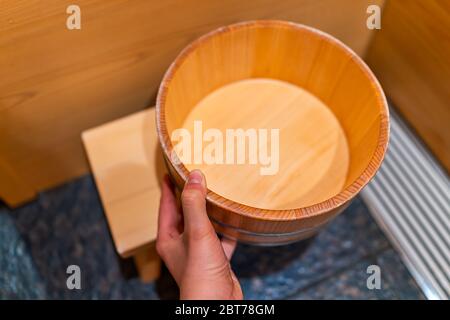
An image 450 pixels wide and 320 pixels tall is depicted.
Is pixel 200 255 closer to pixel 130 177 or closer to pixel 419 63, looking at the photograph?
pixel 130 177

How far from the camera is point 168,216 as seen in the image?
0.94m

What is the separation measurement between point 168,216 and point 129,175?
0.68 feet

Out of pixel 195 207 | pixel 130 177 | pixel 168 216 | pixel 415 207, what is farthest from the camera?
pixel 415 207

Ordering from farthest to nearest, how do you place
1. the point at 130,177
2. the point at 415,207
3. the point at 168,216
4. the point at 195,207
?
the point at 415,207, the point at 130,177, the point at 168,216, the point at 195,207

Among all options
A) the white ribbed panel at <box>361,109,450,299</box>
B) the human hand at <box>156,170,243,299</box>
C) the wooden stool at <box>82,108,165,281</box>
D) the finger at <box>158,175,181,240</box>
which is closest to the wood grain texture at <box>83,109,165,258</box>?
the wooden stool at <box>82,108,165,281</box>

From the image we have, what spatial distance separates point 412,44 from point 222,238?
71 centimetres

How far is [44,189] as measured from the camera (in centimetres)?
141

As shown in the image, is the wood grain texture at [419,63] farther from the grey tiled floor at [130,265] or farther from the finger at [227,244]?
the finger at [227,244]

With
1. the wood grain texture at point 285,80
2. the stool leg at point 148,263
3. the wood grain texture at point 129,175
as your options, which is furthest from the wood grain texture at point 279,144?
the stool leg at point 148,263

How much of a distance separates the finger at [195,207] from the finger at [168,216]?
17cm

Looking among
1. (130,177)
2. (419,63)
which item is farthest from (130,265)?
(419,63)

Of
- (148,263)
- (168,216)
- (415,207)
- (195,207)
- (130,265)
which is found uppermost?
(195,207)

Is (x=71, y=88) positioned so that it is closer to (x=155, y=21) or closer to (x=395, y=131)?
(x=155, y=21)

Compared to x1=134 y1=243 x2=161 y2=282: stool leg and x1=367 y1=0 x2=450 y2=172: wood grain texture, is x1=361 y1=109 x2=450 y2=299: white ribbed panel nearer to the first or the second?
x1=367 y1=0 x2=450 y2=172: wood grain texture
